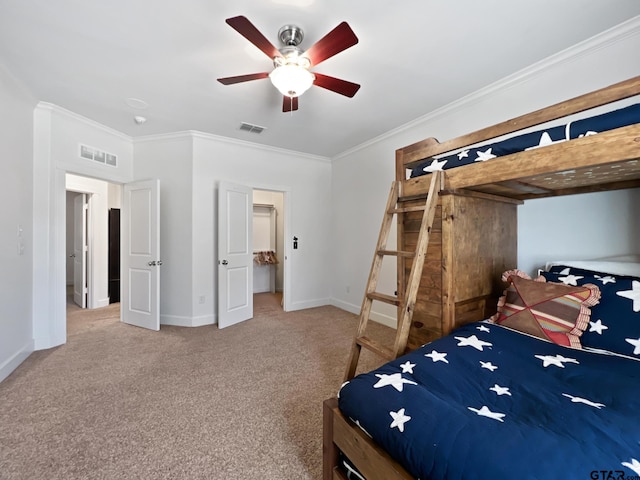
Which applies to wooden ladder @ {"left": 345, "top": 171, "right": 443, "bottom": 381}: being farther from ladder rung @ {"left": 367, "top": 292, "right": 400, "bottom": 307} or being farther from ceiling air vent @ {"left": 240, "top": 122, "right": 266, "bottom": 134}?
ceiling air vent @ {"left": 240, "top": 122, "right": 266, "bottom": 134}

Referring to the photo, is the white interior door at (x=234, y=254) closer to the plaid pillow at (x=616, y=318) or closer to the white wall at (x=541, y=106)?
the white wall at (x=541, y=106)

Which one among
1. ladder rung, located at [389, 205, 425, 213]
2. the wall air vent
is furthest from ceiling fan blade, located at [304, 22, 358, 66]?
the wall air vent

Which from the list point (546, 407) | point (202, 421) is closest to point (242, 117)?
point (202, 421)

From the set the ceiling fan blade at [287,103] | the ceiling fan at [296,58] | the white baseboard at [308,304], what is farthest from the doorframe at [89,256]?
the ceiling fan at [296,58]

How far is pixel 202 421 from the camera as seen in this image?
185 centimetres

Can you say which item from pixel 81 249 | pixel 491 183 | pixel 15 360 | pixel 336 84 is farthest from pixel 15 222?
pixel 491 183

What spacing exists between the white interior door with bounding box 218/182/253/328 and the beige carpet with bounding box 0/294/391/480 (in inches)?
20.4

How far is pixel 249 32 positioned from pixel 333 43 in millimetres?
494

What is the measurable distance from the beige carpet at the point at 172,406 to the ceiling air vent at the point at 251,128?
2.66m

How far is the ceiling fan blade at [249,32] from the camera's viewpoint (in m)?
1.47

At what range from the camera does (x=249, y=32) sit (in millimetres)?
1579

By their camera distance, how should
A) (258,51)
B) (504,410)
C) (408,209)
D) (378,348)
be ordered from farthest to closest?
(258,51)
(408,209)
(378,348)
(504,410)

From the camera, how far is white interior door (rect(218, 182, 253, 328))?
3793 mm

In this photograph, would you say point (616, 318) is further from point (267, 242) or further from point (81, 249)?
point (81, 249)
